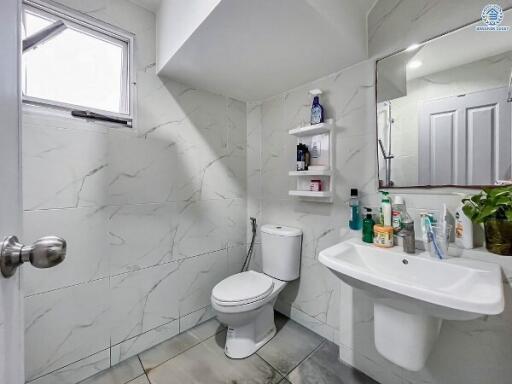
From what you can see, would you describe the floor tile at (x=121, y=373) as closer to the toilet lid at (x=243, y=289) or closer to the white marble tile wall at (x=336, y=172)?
the toilet lid at (x=243, y=289)

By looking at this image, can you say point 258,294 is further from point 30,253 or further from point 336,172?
point 30,253

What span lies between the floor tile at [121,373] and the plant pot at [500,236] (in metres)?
1.90

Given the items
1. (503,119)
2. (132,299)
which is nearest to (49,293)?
(132,299)

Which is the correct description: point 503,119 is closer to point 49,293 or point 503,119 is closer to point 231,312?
point 231,312

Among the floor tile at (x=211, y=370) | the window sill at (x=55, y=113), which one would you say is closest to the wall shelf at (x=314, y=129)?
the window sill at (x=55, y=113)

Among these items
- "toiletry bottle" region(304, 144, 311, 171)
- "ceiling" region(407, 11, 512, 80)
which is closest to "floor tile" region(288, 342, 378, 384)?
"toiletry bottle" region(304, 144, 311, 171)

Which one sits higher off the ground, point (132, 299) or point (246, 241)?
point (246, 241)

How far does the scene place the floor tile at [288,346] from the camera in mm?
1453

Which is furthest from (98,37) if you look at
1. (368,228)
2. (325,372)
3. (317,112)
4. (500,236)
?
(325,372)

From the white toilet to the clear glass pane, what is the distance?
53.5 inches

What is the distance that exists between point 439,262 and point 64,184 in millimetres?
1874

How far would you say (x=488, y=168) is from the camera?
3.44ft

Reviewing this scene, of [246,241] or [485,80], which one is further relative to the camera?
[246,241]

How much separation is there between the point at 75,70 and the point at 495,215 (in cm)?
223
